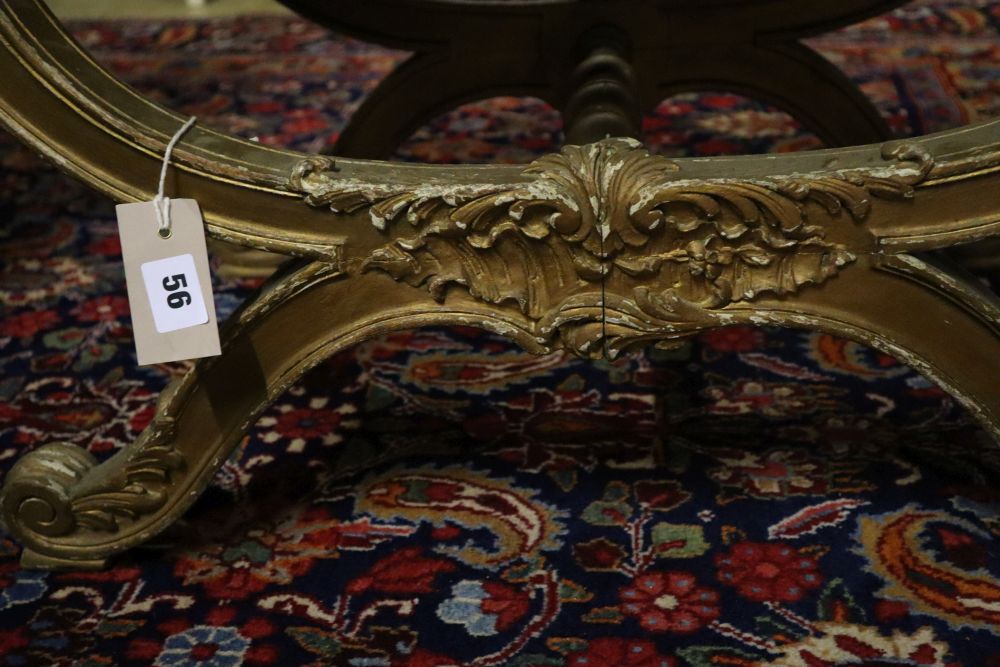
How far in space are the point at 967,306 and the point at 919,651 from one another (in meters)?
0.25

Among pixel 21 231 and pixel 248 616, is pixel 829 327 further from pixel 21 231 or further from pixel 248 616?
pixel 21 231

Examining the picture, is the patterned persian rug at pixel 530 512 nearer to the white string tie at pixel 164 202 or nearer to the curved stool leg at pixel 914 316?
the curved stool leg at pixel 914 316

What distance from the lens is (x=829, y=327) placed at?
0.97m

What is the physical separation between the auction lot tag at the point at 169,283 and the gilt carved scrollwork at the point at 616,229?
0.09 meters

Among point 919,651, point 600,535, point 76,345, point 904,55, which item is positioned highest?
point 904,55

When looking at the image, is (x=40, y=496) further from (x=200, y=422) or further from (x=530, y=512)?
(x=530, y=512)

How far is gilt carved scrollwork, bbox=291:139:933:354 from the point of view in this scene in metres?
0.92

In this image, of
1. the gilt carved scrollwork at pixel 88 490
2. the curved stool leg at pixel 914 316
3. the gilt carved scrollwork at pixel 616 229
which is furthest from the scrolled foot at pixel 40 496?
the curved stool leg at pixel 914 316

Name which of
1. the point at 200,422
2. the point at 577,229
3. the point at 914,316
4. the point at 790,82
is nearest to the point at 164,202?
the point at 200,422

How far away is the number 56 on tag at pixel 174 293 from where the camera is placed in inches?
37.1

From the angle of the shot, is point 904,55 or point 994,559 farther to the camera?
point 904,55

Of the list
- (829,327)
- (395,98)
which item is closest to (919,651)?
(829,327)

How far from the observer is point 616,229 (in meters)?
0.94

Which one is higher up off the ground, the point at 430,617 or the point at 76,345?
the point at 76,345
